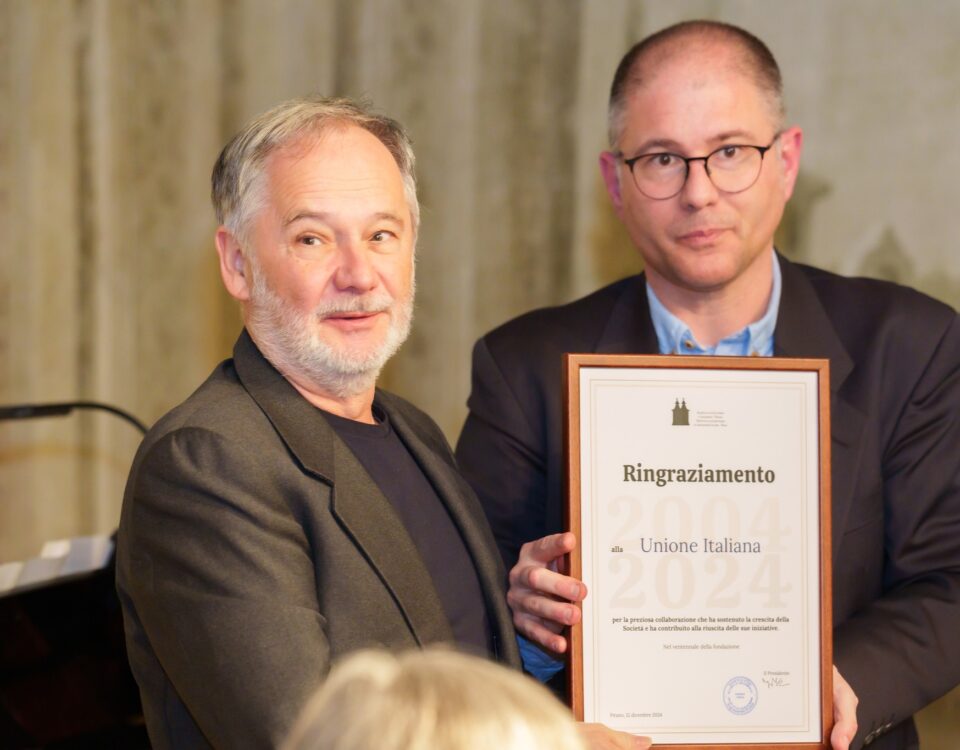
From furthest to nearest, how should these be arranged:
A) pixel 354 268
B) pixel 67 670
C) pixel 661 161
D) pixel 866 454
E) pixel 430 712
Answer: pixel 67 670, pixel 661 161, pixel 866 454, pixel 354 268, pixel 430 712

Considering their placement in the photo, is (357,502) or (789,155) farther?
(789,155)

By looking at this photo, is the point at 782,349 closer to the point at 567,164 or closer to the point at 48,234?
the point at 567,164

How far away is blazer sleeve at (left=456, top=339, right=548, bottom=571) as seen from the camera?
2893 mm

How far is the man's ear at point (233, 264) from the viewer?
2.43 m

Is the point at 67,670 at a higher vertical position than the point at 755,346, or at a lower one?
lower

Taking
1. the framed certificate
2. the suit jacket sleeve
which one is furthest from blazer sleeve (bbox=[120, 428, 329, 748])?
the suit jacket sleeve

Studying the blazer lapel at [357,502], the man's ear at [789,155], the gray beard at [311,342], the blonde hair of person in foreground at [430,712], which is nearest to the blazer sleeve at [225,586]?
the blazer lapel at [357,502]

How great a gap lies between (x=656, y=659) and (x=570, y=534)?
0.28m

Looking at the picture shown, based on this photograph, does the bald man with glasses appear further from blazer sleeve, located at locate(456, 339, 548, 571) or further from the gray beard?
the gray beard

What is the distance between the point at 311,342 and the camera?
2334 mm

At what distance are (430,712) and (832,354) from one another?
1868mm

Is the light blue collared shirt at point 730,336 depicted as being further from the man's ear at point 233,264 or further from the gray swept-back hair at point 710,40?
the man's ear at point 233,264

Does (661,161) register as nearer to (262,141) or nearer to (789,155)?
(789,155)

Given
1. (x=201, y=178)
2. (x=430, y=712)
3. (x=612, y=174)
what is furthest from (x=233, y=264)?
(x=201, y=178)
